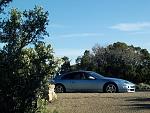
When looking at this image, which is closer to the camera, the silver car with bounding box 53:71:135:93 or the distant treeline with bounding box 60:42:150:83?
the silver car with bounding box 53:71:135:93

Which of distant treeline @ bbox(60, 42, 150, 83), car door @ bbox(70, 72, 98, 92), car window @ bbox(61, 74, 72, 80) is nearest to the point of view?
car door @ bbox(70, 72, 98, 92)

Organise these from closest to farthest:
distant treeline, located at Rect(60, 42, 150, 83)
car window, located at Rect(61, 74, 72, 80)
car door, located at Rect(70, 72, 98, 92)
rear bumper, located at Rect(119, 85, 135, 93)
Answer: rear bumper, located at Rect(119, 85, 135, 93) < car door, located at Rect(70, 72, 98, 92) < car window, located at Rect(61, 74, 72, 80) < distant treeline, located at Rect(60, 42, 150, 83)

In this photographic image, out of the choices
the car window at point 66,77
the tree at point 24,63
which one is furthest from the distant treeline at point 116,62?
the tree at point 24,63

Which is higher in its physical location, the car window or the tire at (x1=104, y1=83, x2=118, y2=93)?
the car window

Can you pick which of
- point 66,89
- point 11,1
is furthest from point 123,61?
point 11,1

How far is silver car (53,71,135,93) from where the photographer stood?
2658cm

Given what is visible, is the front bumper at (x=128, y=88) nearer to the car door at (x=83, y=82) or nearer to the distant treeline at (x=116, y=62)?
the car door at (x=83, y=82)

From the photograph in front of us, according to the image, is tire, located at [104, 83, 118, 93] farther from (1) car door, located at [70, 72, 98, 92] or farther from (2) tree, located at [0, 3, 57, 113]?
(2) tree, located at [0, 3, 57, 113]

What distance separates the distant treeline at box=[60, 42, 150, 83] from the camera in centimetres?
6285

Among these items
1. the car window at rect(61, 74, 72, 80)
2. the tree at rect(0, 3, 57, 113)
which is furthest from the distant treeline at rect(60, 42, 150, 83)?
the tree at rect(0, 3, 57, 113)

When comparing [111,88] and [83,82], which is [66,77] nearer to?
[83,82]

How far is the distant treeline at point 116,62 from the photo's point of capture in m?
62.8

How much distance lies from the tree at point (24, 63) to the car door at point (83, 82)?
50.3ft

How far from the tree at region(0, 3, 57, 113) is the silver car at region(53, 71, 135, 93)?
1493cm
